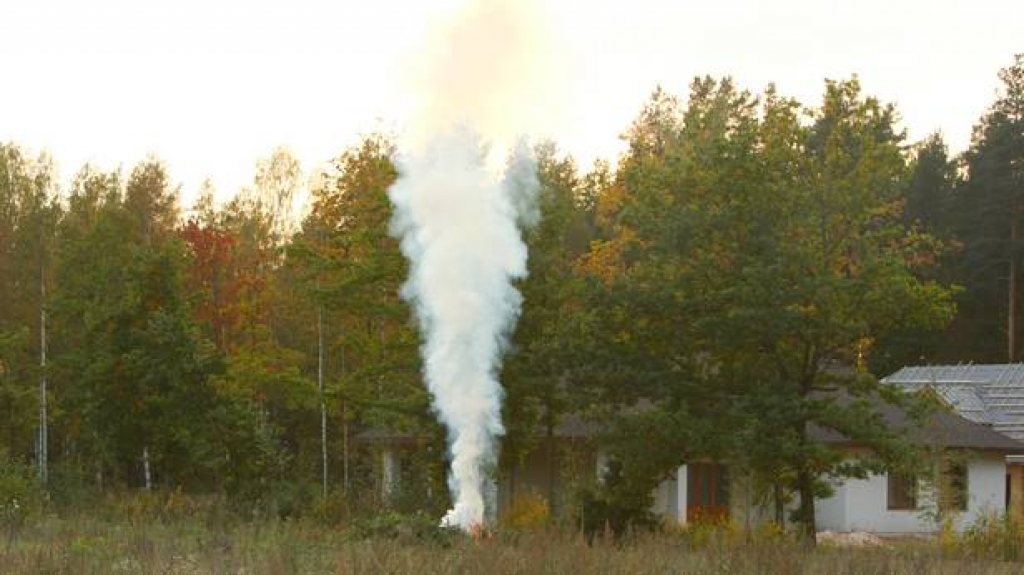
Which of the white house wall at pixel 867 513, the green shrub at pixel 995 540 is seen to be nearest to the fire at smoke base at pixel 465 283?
the green shrub at pixel 995 540

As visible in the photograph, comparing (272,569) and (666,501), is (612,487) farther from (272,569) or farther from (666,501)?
(272,569)

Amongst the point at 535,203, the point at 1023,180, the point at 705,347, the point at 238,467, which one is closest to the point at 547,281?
the point at 535,203

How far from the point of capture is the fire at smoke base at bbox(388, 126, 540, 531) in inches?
1062

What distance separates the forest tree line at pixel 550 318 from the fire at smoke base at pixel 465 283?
120 cm

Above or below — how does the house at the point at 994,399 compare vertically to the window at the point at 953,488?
above

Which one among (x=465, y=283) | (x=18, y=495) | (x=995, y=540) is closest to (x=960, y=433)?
(x=995, y=540)

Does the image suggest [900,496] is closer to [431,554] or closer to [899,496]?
[899,496]

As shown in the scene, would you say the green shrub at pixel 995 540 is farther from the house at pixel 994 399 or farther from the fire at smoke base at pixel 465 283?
the house at pixel 994 399

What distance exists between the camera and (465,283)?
1073 inches

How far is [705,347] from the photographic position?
1034 inches

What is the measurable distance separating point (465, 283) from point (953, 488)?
15.0 m

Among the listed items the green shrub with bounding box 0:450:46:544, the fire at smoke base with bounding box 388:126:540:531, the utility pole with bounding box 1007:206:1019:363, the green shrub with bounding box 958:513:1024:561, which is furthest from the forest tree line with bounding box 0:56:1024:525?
the utility pole with bounding box 1007:206:1019:363

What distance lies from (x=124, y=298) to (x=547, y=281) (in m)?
13.7

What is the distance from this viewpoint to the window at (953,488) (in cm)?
2892
